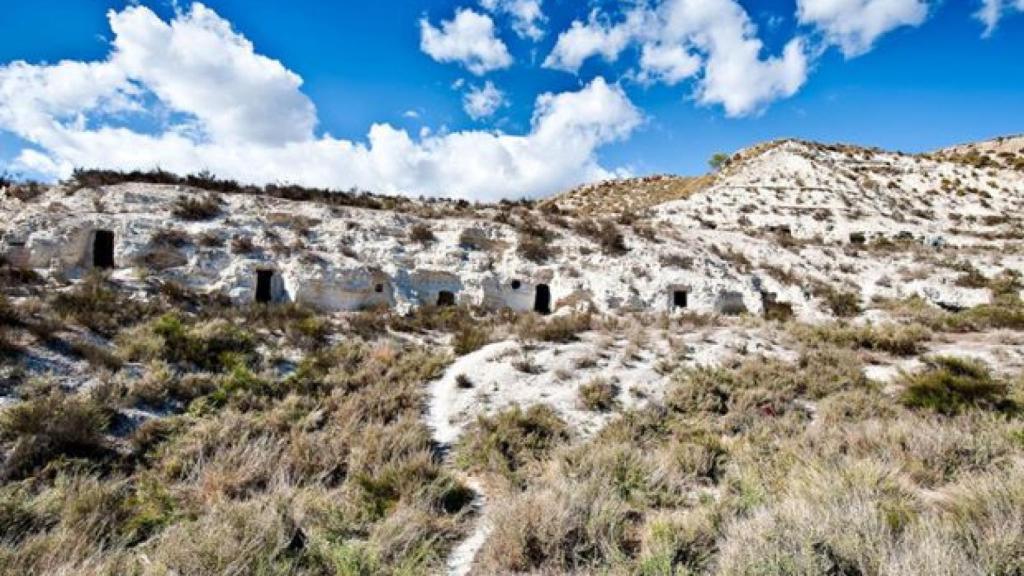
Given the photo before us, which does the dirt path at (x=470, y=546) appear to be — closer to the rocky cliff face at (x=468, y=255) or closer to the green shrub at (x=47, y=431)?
the green shrub at (x=47, y=431)

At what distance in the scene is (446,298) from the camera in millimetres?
18922

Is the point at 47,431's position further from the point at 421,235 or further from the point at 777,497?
the point at 421,235

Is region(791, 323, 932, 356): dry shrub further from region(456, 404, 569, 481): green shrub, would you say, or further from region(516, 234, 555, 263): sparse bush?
region(516, 234, 555, 263): sparse bush

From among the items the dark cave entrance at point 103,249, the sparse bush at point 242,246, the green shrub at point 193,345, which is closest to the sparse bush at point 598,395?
the green shrub at point 193,345

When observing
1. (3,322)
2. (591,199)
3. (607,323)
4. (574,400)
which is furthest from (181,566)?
(591,199)

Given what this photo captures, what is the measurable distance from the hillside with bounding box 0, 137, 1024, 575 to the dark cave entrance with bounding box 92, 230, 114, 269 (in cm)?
13

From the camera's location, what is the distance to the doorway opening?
17036 millimetres

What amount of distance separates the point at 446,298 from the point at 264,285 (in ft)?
21.8

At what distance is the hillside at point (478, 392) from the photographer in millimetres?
4293

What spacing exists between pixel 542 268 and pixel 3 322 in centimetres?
1568

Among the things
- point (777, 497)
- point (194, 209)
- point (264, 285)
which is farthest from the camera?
point (194, 209)

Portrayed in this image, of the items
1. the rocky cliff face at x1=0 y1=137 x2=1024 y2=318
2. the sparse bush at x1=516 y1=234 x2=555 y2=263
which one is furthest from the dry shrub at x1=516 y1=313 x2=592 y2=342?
the sparse bush at x1=516 y1=234 x2=555 y2=263

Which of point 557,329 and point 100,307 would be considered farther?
point 557,329

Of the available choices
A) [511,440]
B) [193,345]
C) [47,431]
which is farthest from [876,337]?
[47,431]
